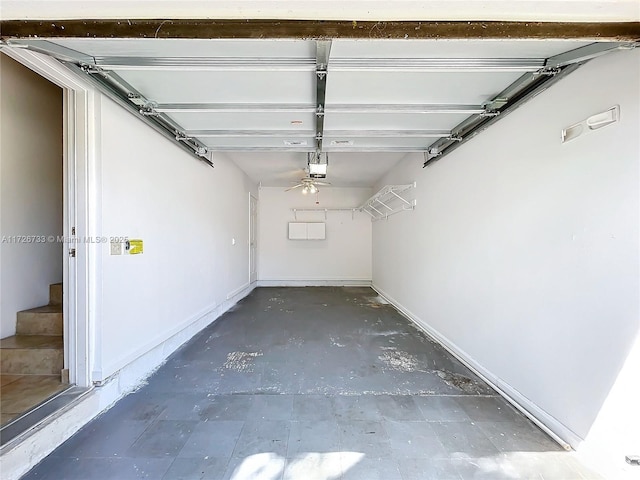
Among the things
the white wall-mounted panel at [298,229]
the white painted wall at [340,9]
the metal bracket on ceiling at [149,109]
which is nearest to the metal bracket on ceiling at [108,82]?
the metal bracket on ceiling at [149,109]

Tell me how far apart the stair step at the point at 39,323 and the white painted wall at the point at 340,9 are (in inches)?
84.5

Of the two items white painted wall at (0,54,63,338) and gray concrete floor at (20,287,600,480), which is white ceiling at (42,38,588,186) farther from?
gray concrete floor at (20,287,600,480)

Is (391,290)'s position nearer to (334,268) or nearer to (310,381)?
(334,268)

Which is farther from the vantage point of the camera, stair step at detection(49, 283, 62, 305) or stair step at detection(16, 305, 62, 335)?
stair step at detection(49, 283, 62, 305)

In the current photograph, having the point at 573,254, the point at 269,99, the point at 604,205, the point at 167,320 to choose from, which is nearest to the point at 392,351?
the point at 573,254

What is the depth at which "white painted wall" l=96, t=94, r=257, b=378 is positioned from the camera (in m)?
2.04

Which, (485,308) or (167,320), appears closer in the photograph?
(485,308)

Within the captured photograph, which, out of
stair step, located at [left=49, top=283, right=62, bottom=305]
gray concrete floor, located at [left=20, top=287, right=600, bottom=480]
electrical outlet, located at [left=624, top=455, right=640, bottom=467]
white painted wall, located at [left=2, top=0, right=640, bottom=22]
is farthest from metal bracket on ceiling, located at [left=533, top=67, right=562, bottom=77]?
stair step, located at [left=49, top=283, right=62, bottom=305]

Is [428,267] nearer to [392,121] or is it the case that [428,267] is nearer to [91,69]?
[392,121]

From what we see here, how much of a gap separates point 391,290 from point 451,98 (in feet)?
12.5

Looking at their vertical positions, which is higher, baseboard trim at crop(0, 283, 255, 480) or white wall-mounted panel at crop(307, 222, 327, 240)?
white wall-mounted panel at crop(307, 222, 327, 240)

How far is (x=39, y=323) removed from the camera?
7.36 feet

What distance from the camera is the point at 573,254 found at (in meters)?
1.53

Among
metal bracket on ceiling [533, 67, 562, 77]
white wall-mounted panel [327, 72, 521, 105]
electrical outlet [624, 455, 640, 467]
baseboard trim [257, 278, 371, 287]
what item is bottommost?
baseboard trim [257, 278, 371, 287]
